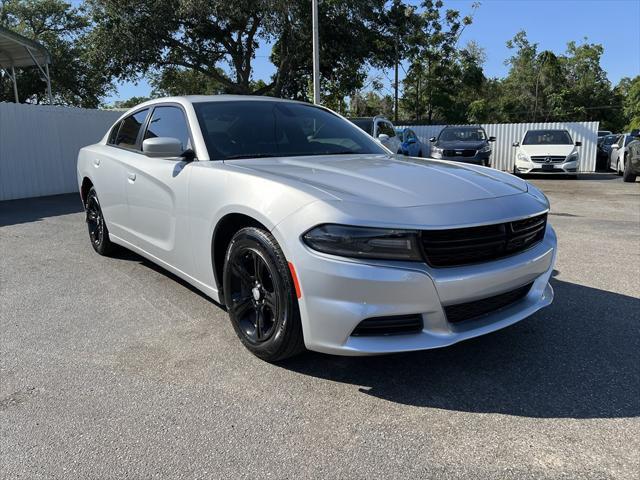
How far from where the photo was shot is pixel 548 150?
1536cm

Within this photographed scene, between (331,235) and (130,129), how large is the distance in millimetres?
3136

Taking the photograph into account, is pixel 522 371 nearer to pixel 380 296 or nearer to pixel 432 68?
pixel 380 296

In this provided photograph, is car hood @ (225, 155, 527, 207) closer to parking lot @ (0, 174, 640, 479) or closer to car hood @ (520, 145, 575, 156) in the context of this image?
parking lot @ (0, 174, 640, 479)

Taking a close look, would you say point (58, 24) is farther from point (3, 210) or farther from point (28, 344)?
Answer: point (28, 344)

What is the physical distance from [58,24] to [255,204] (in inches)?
1467

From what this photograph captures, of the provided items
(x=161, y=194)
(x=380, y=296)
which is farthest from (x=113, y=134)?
(x=380, y=296)

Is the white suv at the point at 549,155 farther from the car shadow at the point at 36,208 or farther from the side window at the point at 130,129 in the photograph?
the side window at the point at 130,129

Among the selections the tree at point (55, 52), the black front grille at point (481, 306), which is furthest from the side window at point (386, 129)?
the tree at point (55, 52)

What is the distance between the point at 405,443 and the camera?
226cm

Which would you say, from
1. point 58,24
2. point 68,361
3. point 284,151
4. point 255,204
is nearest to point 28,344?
point 68,361

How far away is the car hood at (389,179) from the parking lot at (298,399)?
3.22 feet

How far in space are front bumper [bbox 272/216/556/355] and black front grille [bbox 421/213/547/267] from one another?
0.05 m

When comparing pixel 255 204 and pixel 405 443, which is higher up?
pixel 255 204

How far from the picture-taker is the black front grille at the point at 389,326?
248cm
